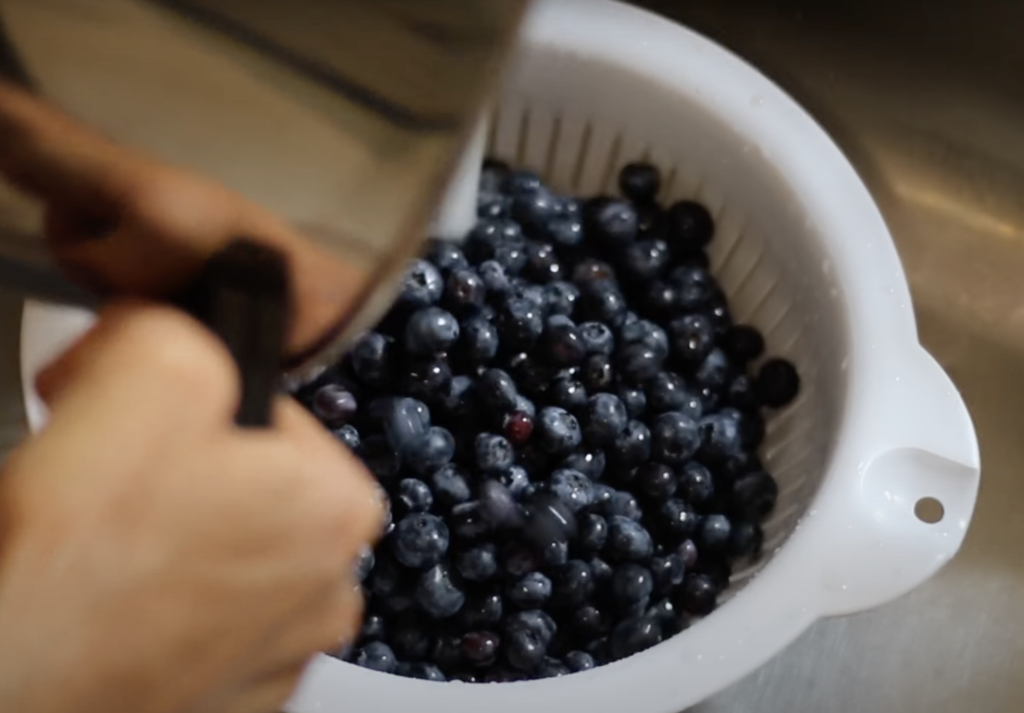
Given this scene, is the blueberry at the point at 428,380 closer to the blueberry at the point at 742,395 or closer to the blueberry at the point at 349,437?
the blueberry at the point at 349,437

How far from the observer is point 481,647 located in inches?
26.2

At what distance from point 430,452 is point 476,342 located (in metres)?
0.07

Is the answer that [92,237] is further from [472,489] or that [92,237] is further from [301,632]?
[472,489]

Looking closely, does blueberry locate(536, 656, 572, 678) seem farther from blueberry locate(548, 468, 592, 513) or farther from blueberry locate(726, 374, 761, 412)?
blueberry locate(726, 374, 761, 412)

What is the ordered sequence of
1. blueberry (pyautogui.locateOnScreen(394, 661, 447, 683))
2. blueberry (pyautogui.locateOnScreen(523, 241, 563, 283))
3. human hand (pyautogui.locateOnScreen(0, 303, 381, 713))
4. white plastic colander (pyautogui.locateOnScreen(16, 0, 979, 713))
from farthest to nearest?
blueberry (pyautogui.locateOnScreen(523, 241, 563, 283))
blueberry (pyautogui.locateOnScreen(394, 661, 447, 683))
white plastic colander (pyautogui.locateOnScreen(16, 0, 979, 713))
human hand (pyautogui.locateOnScreen(0, 303, 381, 713))

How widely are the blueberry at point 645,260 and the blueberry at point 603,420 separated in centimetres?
11

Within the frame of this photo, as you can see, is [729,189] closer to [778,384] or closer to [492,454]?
[778,384]

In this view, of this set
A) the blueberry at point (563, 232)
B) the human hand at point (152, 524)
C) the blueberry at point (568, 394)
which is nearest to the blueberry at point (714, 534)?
the blueberry at point (568, 394)

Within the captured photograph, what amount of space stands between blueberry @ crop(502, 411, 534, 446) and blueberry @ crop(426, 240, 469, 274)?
0.10m

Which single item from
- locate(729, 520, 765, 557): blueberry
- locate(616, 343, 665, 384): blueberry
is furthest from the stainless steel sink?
locate(616, 343, 665, 384): blueberry

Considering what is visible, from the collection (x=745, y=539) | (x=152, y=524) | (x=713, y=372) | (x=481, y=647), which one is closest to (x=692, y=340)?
(x=713, y=372)

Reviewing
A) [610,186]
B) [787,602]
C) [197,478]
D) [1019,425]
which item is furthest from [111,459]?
[1019,425]

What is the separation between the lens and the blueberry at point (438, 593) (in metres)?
0.67

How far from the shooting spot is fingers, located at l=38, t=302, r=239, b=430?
0.28 m
